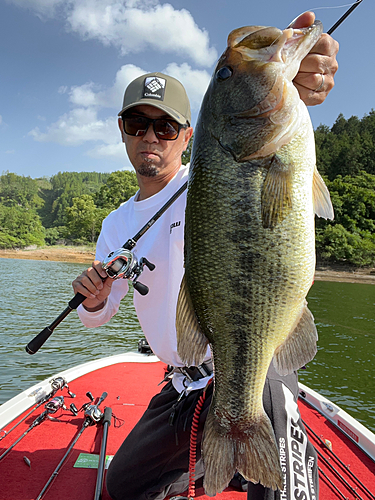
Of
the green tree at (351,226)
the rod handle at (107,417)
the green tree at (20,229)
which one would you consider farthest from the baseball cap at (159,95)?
the green tree at (20,229)

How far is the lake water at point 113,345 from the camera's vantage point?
9383mm

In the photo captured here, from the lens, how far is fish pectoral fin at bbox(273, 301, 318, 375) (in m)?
1.58

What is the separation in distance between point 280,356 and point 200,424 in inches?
34.3

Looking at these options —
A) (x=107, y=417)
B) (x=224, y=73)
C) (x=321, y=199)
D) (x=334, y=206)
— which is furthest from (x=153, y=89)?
(x=334, y=206)

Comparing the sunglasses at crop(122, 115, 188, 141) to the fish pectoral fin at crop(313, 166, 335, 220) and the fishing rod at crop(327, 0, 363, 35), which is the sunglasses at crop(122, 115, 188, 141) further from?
the fish pectoral fin at crop(313, 166, 335, 220)

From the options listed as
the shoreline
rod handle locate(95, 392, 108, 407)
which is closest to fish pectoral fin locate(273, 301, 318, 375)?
rod handle locate(95, 392, 108, 407)

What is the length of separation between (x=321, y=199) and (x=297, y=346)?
67 centimetres

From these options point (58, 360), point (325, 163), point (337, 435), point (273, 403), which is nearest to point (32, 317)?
point (58, 360)

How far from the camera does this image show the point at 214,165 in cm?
154

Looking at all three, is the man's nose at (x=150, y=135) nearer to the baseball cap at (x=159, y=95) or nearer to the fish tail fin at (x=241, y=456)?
the baseball cap at (x=159, y=95)

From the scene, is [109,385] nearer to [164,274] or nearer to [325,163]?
[164,274]

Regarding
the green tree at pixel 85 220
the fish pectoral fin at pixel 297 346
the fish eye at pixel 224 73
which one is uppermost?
the green tree at pixel 85 220

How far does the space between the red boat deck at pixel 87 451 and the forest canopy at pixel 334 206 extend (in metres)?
30.1

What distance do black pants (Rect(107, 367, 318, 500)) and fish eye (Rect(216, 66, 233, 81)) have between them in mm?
1637
